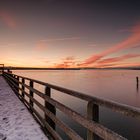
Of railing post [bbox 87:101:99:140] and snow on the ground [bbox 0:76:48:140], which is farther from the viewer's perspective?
snow on the ground [bbox 0:76:48:140]

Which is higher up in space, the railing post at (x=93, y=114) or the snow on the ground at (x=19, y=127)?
the railing post at (x=93, y=114)

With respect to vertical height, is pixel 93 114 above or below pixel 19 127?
above

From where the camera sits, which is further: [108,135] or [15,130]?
[15,130]

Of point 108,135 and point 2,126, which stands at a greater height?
point 108,135

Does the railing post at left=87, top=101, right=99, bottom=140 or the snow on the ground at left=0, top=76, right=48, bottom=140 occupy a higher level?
the railing post at left=87, top=101, right=99, bottom=140

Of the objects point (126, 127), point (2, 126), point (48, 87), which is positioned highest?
point (48, 87)

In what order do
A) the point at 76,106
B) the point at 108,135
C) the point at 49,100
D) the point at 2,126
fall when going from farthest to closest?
the point at 76,106, the point at 2,126, the point at 49,100, the point at 108,135

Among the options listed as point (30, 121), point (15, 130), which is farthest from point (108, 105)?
point (30, 121)

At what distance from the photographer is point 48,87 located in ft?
16.4

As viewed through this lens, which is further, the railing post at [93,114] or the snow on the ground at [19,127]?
the snow on the ground at [19,127]

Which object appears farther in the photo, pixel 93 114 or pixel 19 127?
pixel 19 127

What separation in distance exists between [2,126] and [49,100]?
85.8 inches

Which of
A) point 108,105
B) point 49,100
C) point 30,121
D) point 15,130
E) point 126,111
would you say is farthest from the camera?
point 30,121

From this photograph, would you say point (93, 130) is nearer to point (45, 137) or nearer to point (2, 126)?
point (45, 137)
